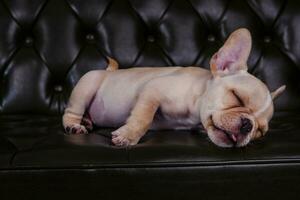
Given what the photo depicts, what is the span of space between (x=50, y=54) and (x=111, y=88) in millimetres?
277

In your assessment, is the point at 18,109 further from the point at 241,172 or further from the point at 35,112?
the point at 241,172

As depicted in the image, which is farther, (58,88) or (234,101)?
(58,88)

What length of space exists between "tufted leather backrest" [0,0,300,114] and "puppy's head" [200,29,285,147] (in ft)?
1.07

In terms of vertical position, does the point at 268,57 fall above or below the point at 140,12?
below

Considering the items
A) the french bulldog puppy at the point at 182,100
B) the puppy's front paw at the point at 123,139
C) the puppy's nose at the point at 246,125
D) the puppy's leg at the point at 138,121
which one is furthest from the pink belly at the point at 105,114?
the puppy's nose at the point at 246,125

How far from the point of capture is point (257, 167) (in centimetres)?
99

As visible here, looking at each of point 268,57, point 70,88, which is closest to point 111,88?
point 70,88

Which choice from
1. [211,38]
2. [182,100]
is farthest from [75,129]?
[211,38]

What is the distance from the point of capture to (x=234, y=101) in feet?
3.84

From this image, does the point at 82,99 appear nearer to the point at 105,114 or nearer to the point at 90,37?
the point at 105,114

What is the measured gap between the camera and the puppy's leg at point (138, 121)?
1101 mm

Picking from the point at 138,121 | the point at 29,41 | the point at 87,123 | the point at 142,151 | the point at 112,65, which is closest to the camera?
the point at 142,151

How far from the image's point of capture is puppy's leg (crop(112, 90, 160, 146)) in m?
1.10

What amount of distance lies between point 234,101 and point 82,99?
1.29 ft
